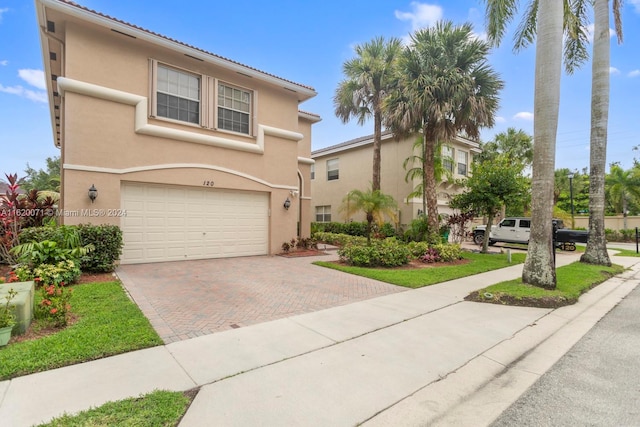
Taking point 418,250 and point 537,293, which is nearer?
point 537,293

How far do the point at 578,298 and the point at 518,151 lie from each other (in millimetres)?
22176

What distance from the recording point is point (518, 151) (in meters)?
25.2

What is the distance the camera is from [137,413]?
8.53 ft

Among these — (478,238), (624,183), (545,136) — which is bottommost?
(478,238)

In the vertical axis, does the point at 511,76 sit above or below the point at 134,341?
above

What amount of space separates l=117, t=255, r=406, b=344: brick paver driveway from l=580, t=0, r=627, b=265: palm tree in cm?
937

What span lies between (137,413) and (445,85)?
14160 mm

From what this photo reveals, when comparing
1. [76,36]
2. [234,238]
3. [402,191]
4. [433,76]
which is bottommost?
[234,238]

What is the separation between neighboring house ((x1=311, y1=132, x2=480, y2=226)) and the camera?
63.7 ft

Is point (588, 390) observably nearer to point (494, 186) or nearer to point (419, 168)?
point (494, 186)

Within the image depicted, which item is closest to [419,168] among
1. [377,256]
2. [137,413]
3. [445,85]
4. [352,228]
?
[352,228]

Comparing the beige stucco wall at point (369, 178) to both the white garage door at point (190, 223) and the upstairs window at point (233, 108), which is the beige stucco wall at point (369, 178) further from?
the upstairs window at point (233, 108)

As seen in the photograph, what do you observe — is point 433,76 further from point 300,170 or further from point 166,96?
point 166,96

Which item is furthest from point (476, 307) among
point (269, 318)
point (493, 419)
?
point (269, 318)
